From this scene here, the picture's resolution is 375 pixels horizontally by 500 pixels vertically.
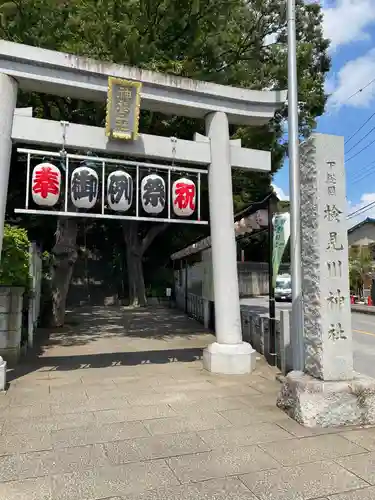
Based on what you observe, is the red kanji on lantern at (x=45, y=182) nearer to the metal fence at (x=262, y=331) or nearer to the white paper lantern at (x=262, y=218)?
the white paper lantern at (x=262, y=218)

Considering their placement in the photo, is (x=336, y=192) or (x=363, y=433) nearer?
(x=363, y=433)

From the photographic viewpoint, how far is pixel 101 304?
29.0 metres

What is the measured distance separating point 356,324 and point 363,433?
13372mm

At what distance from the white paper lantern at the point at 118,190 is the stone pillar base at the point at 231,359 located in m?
3.08

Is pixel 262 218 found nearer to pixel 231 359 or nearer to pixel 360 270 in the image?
pixel 231 359

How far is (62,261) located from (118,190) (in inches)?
291

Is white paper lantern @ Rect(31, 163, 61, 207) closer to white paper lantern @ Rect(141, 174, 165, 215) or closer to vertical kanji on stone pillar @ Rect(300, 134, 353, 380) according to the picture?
white paper lantern @ Rect(141, 174, 165, 215)

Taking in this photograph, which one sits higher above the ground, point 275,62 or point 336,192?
point 275,62

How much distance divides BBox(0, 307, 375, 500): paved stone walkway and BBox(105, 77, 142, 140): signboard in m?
4.24

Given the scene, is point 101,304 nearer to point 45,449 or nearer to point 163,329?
point 163,329

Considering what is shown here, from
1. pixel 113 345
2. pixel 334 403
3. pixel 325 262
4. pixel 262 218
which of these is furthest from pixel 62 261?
pixel 334 403

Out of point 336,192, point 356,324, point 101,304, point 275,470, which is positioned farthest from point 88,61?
point 101,304

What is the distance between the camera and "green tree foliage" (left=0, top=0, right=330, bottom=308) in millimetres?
10359

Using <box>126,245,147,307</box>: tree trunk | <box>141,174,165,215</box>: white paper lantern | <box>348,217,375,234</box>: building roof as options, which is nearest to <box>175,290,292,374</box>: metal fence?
<box>141,174,165,215</box>: white paper lantern
